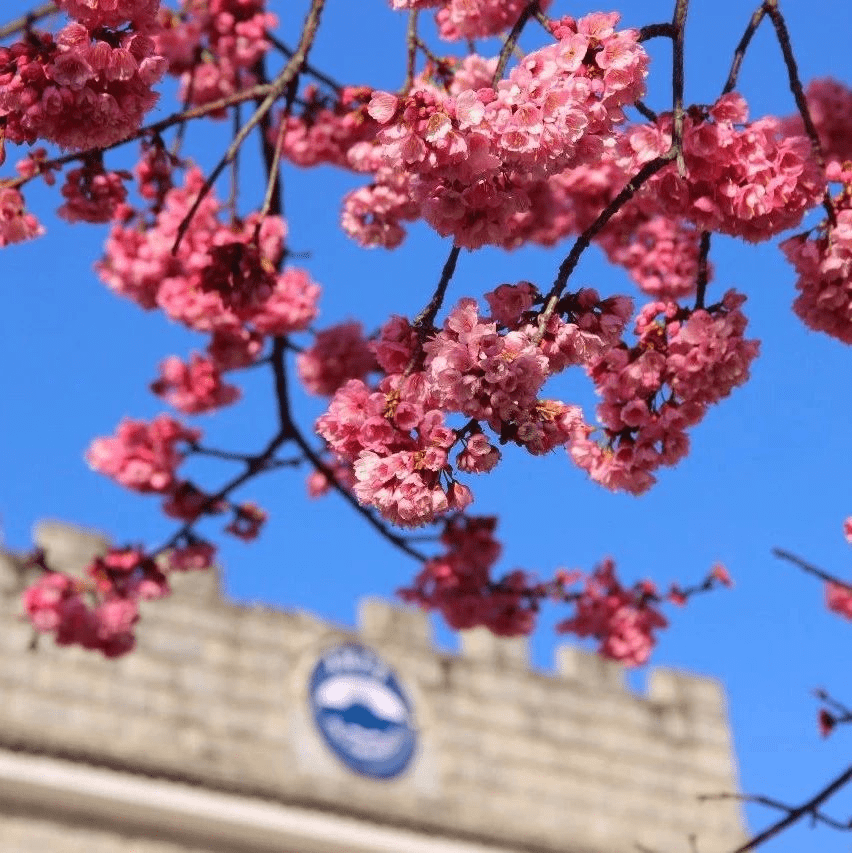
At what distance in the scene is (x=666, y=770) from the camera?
61.3 ft

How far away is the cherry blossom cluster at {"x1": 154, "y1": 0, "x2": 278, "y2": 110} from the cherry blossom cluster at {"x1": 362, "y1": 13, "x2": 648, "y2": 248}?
3182mm

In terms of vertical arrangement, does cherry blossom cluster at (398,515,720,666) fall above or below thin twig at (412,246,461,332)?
above

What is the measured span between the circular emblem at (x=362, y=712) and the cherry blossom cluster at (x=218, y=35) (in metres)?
10.7

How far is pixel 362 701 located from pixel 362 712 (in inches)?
4.9

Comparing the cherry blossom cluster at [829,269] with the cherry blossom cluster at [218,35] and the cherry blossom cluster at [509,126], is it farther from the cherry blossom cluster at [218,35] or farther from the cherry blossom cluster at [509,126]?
the cherry blossom cluster at [218,35]

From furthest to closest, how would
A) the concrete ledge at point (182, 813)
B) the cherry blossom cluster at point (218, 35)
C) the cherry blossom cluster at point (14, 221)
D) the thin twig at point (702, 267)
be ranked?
the concrete ledge at point (182, 813) < the cherry blossom cluster at point (218, 35) < the cherry blossom cluster at point (14, 221) < the thin twig at point (702, 267)

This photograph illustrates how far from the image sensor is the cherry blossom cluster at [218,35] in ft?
20.3

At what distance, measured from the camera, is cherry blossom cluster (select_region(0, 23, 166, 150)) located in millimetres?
3193

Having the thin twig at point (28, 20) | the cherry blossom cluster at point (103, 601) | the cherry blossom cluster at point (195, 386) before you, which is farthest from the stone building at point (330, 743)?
the thin twig at point (28, 20)

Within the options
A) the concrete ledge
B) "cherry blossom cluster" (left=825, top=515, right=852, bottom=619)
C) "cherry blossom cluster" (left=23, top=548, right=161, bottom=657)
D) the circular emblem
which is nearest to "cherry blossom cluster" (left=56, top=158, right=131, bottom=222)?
"cherry blossom cluster" (left=23, top=548, right=161, bottom=657)

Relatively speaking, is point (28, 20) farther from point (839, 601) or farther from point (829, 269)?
point (839, 601)

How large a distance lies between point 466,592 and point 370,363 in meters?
1.02

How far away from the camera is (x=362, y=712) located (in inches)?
665

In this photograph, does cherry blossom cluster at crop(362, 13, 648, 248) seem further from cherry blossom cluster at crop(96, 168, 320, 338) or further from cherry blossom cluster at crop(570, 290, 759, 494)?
cherry blossom cluster at crop(96, 168, 320, 338)
